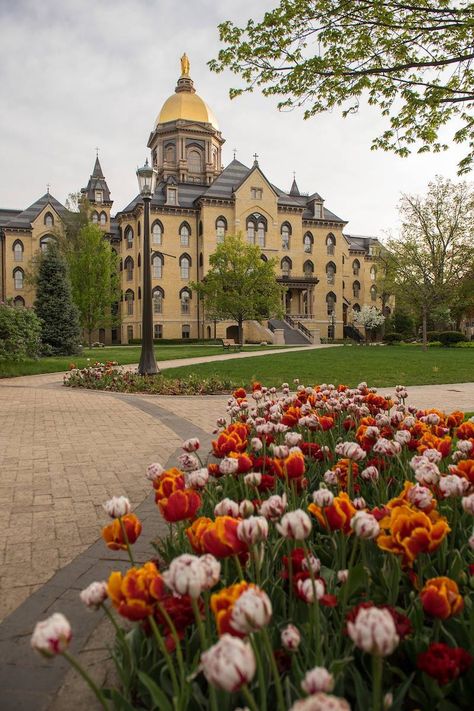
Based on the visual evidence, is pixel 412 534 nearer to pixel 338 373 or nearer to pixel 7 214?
pixel 338 373

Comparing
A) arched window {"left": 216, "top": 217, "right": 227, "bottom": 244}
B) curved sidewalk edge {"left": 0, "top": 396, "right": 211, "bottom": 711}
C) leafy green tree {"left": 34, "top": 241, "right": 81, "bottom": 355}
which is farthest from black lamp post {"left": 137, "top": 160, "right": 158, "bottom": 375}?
arched window {"left": 216, "top": 217, "right": 227, "bottom": 244}

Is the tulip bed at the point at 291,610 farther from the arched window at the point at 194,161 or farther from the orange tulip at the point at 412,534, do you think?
the arched window at the point at 194,161

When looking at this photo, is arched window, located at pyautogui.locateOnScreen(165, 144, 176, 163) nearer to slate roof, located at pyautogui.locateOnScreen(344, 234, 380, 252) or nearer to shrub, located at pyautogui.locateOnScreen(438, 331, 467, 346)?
slate roof, located at pyautogui.locateOnScreen(344, 234, 380, 252)

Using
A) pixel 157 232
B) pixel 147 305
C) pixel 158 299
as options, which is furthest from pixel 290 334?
pixel 147 305

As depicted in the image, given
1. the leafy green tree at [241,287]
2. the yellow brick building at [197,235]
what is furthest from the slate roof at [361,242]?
the leafy green tree at [241,287]

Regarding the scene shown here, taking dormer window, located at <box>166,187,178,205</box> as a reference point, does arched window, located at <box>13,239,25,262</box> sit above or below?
below

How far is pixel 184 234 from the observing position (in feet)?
179

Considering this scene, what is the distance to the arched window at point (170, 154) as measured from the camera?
6281 centimetres

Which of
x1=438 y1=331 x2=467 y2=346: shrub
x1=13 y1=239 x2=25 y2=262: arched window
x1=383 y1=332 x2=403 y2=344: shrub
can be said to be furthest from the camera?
x1=13 y1=239 x2=25 y2=262: arched window

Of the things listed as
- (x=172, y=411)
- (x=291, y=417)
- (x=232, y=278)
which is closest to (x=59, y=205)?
(x=232, y=278)

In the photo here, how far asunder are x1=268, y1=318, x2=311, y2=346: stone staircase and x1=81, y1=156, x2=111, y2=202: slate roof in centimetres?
2861

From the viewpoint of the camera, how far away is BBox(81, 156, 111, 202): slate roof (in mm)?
62562

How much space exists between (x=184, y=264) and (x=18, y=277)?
65.1 feet

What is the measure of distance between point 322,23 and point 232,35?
4.49ft
